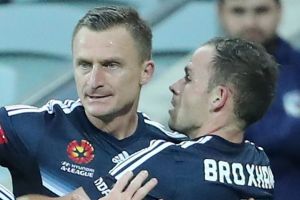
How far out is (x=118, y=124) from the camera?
7.95 feet

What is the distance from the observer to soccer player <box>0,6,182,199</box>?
2299 mm

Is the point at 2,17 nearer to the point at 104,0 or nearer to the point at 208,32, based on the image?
the point at 104,0

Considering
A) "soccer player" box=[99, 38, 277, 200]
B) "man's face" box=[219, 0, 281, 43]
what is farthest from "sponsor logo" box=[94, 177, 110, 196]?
"man's face" box=[219, 0, 281, 43]

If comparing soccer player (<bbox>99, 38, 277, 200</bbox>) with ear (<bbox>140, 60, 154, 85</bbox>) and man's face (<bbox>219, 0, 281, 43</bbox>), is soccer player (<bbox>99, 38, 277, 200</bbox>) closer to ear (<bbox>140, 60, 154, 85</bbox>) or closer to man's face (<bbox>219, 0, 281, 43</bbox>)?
ear (<bbox>140, 60, 154, 85</bbox>)

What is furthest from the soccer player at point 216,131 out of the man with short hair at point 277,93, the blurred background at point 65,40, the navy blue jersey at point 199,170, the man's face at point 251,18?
the blurred background at point 65,40

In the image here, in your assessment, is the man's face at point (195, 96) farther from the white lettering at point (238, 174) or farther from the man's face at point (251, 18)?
the man's face at point (251, 18)

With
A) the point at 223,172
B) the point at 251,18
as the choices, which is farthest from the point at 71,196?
the point at 251,18

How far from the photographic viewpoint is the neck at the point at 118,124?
7.88ft

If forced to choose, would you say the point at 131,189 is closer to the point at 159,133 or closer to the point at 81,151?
the point at 81,151

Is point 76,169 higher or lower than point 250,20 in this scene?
lower

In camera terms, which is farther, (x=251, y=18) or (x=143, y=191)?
(x=251, y=18)

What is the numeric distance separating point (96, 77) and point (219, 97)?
29 cm

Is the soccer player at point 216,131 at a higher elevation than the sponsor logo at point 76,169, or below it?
higher

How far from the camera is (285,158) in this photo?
9.86 ft
